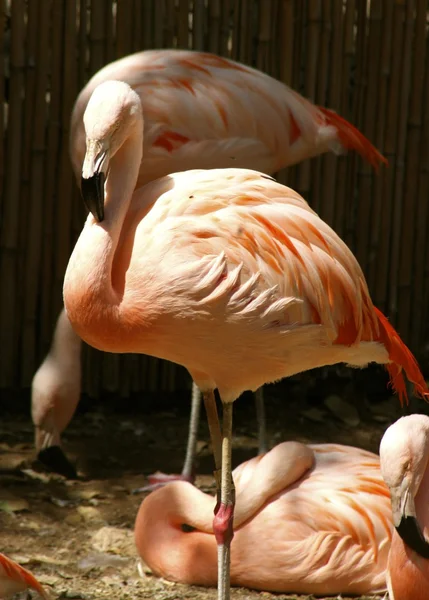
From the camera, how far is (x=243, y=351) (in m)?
3.08

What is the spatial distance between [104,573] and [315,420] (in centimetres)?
195

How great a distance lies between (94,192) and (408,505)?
1206 mm

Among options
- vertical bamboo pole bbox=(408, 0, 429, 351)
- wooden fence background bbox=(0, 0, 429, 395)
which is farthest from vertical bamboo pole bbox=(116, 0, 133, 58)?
vertical bamboo pole bbox=(408, 0, 429, 351)

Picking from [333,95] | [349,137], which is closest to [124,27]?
[333,95]

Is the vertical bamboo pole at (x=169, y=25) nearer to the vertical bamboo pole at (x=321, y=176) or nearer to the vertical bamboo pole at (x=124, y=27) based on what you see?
the vertical bamboo pole at (x=124, y=27)

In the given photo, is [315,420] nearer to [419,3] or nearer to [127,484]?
[127,484]

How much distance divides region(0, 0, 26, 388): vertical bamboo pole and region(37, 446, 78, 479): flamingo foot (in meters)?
0.92

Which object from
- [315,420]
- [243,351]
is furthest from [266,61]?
[243,351]

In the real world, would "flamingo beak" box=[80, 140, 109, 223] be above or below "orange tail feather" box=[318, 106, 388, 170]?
above

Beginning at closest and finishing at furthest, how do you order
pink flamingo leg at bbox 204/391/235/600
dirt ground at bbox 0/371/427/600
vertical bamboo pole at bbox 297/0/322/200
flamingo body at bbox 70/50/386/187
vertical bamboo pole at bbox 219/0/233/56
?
pink flamingo leg at bbox 204/391/235/600 → dirt ground at bbox 0/371/427/600 → flamingo body at bbox 70/50/386/187 → vertical bamboo pole at bbox 219/0/233/56 → vertical bamboo pole at bbox 297/0/322/200

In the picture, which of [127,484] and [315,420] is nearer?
[127,484]

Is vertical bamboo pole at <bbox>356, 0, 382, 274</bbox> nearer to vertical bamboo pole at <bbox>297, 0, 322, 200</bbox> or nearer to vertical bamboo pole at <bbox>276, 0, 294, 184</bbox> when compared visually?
vertical bamboo pole at <bbox>297, 0, 322, 200</bbox>

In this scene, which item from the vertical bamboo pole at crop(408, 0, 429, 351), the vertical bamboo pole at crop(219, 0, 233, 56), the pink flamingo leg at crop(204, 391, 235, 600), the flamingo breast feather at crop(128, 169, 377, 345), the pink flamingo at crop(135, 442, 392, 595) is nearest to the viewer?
the flamingo breast feather at crop(128, 169, 377, 345)

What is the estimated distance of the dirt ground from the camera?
12.1 ft
